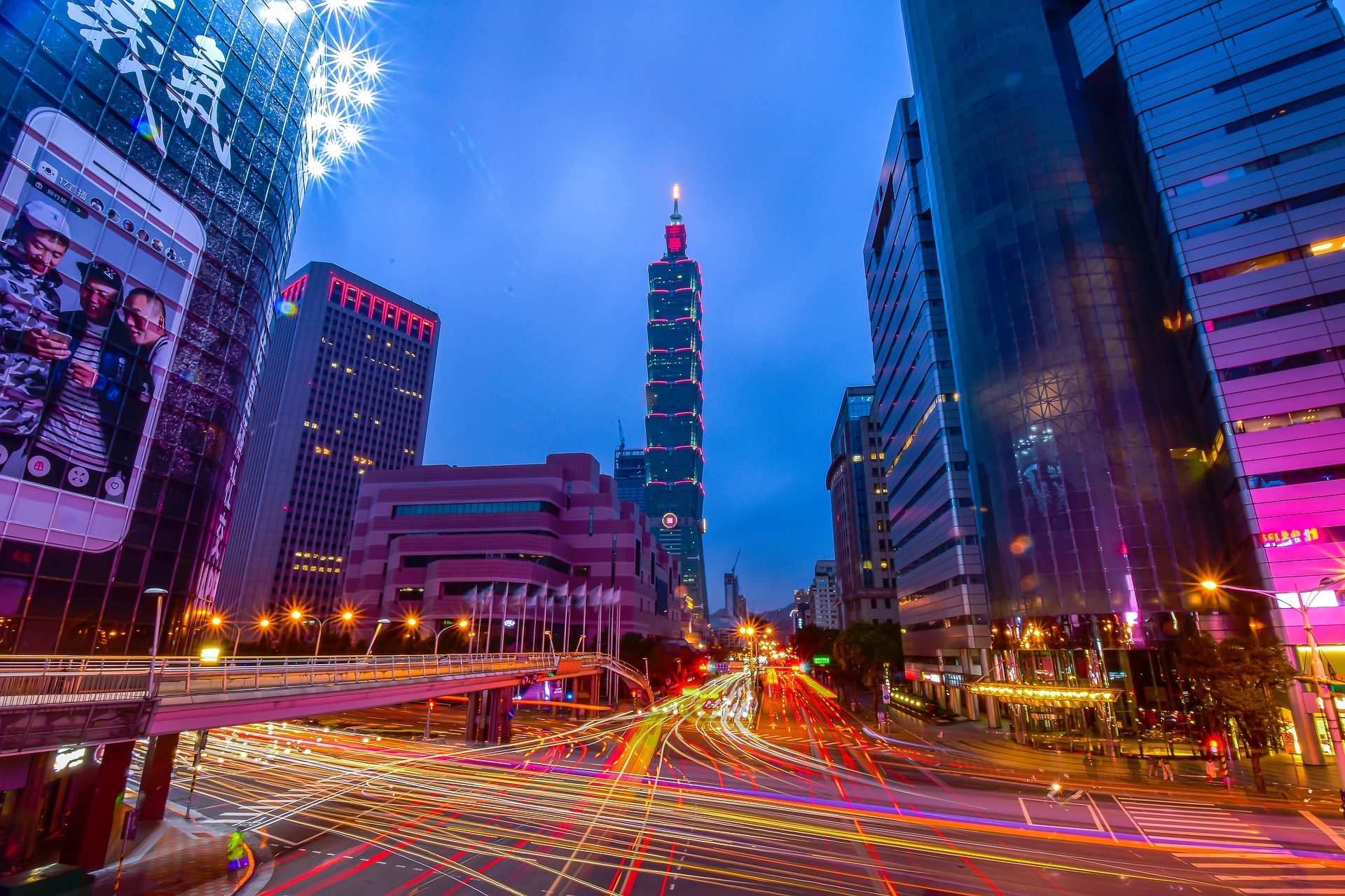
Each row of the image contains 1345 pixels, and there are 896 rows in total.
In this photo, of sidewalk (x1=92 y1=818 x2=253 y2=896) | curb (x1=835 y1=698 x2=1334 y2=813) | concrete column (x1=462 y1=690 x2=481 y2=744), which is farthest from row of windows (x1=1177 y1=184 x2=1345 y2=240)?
sidewalk (x1=92 y1=818 x2=253 y2=896)

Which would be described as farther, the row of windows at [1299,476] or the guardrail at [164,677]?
the row of windows at [1299,476]

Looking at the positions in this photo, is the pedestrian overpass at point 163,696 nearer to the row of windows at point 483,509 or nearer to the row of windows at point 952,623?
the row of windows at point 952,623

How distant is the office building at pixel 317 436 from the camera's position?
15112 cm

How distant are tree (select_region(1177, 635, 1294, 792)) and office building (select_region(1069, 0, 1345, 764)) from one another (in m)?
8.91

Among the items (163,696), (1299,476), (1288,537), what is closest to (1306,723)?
(1288,537)

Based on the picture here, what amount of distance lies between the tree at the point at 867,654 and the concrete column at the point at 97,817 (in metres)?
71.8

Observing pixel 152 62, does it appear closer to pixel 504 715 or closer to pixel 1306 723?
pixel 504 715

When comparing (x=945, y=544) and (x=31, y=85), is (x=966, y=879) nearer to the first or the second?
(x=945, y=544)

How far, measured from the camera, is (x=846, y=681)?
89812 mm

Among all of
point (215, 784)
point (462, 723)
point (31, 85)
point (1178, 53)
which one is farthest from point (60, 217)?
point (1178, 53)

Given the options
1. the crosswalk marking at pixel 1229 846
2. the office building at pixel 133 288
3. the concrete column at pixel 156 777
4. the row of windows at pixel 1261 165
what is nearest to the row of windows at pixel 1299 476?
the row of windows at pixel 1261 165

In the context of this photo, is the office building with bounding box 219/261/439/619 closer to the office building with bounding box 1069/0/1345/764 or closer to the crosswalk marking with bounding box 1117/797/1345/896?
the office building with bounding box 1069/0/1345/764

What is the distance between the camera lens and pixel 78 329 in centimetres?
3631

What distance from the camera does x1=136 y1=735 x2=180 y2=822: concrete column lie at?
78.4 feet
